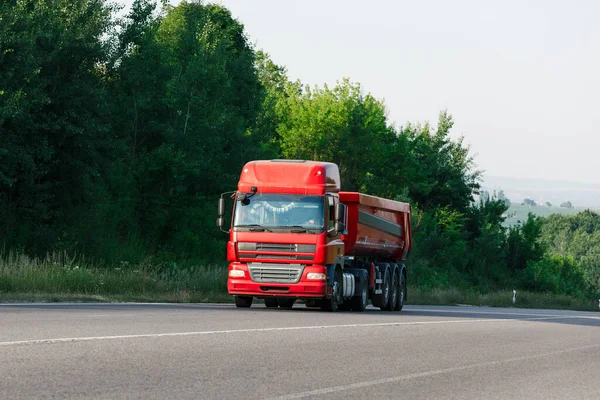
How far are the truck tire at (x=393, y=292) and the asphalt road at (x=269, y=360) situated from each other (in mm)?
11035

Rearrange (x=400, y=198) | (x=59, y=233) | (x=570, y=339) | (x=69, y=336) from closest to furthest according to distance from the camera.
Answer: (x=69, y=336)
(x=570, y=339)
(x=59, y=233)
(x=400, y=198)

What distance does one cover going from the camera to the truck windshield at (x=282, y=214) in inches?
964

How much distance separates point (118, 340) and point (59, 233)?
Answer: 3247 cm

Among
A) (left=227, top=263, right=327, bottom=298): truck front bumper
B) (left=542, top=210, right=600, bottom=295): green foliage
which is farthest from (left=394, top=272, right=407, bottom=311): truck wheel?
(left=542, top=210, right=600, bottom=295): green foliage

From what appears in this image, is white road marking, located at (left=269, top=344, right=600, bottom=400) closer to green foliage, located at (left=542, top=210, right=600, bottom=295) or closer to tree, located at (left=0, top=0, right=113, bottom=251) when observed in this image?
tree, located at (left=0, top=0, right=113, bottom=251)

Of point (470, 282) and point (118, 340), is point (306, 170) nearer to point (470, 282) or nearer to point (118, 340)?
point (118, 340)

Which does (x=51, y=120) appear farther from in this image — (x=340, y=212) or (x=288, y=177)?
(x=340, y=212)

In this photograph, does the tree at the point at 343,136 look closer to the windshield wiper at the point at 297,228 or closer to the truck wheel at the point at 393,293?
the truck wheel at the point at 393,293

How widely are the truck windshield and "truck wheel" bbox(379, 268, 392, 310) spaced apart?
597 centimetres

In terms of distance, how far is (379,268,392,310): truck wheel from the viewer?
29875 mm

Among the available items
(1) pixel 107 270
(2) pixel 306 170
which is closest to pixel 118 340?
(2) pixel 306 170

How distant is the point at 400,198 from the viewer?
3007 inches

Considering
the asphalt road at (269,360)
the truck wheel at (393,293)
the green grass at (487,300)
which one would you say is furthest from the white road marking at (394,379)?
the green grass at (487,300)

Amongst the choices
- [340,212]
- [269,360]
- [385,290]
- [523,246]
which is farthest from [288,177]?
[523,246]
